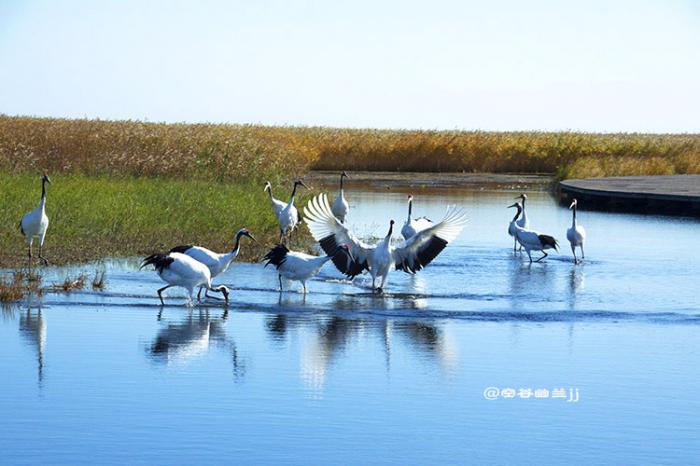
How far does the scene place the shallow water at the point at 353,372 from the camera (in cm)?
835

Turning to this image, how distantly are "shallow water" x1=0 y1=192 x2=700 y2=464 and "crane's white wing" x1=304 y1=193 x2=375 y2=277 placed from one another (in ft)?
1.15

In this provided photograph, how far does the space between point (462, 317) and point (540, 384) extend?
3660mm

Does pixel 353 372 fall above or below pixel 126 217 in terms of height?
below

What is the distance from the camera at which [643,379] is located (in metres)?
10.7

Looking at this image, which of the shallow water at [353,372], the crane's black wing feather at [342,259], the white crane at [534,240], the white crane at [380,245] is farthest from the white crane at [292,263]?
the white crane at [534,240]

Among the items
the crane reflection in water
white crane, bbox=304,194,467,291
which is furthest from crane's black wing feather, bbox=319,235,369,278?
the crane reflection in water

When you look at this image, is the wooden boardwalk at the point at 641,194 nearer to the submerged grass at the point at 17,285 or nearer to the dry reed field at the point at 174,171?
the dry reed field at the point at 174,171

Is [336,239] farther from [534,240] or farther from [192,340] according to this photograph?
[534,240]

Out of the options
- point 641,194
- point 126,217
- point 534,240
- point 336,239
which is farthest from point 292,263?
point 641,194

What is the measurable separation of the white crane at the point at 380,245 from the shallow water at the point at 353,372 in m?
0.34

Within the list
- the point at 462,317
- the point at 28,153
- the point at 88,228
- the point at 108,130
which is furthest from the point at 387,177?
the point at 462,317

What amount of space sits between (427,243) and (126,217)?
6341 millimetres

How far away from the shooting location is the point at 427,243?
1678cm

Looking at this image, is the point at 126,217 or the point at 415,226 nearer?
the point at 415,226
